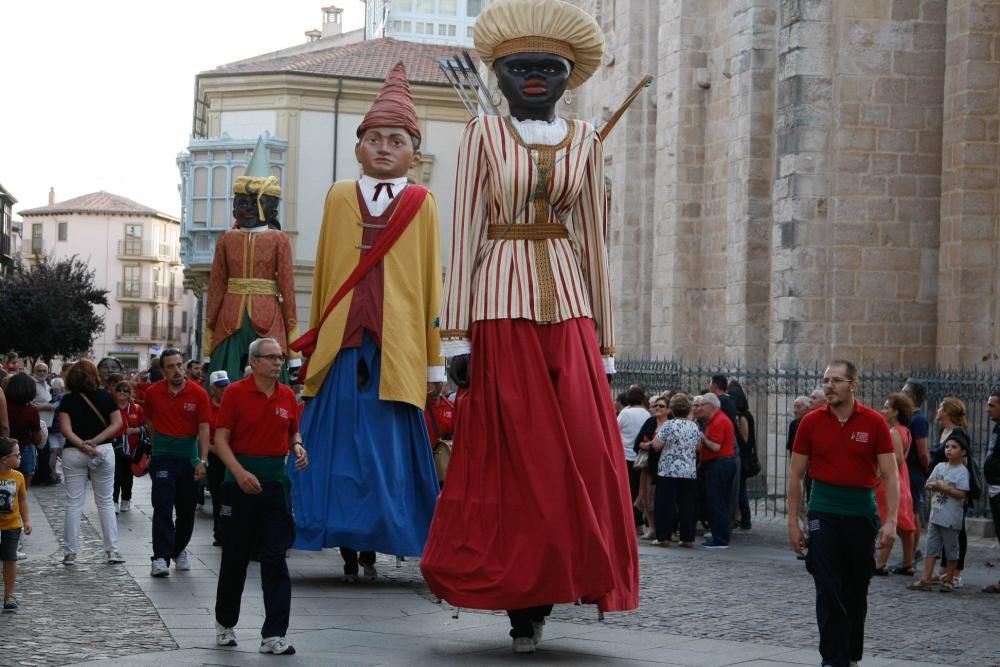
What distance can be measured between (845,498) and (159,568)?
5092mm

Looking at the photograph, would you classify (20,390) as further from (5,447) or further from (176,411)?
(5,447)

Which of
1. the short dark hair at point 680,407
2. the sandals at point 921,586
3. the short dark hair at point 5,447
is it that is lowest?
the sandals at point 921,586

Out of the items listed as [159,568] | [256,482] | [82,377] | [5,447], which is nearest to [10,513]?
[5,447]

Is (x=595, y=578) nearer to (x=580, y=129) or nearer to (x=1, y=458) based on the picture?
(x=580, y=129)

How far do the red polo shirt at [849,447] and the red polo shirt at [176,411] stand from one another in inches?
199

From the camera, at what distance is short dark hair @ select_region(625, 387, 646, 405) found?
17.4m

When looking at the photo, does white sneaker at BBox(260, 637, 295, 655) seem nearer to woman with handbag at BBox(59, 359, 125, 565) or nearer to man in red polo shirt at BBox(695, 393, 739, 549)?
woman with handbag at BBox(59, 359, 125, 565)

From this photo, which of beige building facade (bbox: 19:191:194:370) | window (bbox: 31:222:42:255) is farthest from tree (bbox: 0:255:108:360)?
window (bbox: 31:222:42:255)

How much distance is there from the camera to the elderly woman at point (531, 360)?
26.1 ft

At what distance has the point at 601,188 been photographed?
8711 mm

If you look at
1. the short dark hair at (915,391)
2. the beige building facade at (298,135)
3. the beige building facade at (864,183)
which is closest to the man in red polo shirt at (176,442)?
the short dark hair at (915,391)

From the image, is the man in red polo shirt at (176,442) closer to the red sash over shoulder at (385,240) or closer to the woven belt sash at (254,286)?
the red sash over shoulder at (385,240)

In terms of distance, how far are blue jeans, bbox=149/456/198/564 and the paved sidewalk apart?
0.76 feet

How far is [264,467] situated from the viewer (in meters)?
8.35
